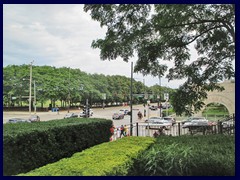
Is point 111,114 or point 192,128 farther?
point 192,128

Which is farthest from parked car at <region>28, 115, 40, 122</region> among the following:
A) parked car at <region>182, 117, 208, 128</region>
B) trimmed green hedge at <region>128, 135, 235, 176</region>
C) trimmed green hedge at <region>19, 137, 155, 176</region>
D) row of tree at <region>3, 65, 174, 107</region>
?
parked car at <region>182, 117, 208, 128</region>

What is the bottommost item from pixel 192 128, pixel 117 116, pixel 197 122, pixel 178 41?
pixel 192 128

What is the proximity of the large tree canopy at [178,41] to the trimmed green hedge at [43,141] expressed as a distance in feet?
6.29

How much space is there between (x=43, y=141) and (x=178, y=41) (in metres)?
3.69

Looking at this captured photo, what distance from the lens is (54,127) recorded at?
18.6 feet

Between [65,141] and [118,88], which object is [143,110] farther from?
[65,141]

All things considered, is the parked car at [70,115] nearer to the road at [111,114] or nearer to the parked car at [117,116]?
the road at [111,114]

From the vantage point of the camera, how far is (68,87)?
6738mm

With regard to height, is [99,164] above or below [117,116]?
below

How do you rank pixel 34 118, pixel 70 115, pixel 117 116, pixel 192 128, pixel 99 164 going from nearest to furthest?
A: 1. pixel 99 164
2. pixel 34 118
3. pixel 70 115
4. pixel 117 116
5. pixel 192 128

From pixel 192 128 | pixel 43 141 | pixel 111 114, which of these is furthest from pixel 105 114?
pixel 192 128

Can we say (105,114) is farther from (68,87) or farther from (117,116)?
(68,87)

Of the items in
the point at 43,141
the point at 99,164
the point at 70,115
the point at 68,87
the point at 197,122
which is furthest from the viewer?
the point at 197,122

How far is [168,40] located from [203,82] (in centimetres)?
143
